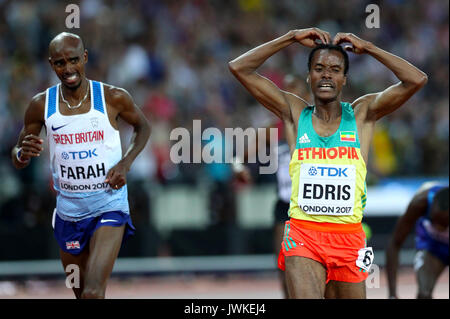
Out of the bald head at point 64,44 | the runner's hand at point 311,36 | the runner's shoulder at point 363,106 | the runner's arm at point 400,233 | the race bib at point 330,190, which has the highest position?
the bald head at point 64,44

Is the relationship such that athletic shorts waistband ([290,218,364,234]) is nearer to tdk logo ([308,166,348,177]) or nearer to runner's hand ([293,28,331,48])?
tdk logo ([308,166,348,177])

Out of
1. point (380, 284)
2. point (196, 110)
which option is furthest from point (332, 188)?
point (196, 110)

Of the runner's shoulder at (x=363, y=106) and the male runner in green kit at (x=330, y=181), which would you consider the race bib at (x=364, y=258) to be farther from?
the runner's shoulder at (x=363, y=106)

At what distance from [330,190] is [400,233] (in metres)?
2.53

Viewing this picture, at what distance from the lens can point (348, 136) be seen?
19.7 feet

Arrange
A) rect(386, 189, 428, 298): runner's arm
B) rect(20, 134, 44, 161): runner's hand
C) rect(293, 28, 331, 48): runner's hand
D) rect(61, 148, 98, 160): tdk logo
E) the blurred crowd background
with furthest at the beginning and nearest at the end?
the blurred crowd background < rect(386, 189, 428, 298): runner's arm < rect(61, 148, 98, 160): tdk logo < rect(20, 134, 44, 161): runner's hand < rect(293, 28, 331, 48): runner's hand

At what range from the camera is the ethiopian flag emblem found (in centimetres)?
599

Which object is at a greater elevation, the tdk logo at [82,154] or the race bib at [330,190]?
the tdk logo at [82,154]

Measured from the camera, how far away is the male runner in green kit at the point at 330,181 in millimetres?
5902

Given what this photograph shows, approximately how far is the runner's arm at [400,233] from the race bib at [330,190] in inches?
91.5

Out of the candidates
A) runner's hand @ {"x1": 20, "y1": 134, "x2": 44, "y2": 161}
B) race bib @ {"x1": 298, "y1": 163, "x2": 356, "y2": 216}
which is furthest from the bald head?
race bib @ {"x1": 298, "y1": 163, "x2": 356, "y2": 216}

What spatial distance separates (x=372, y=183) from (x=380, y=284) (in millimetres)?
1740

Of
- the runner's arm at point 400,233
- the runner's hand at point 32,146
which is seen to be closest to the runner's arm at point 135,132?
the runner's hand at point 32,146

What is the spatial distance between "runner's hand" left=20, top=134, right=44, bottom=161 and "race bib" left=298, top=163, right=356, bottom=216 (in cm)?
222
